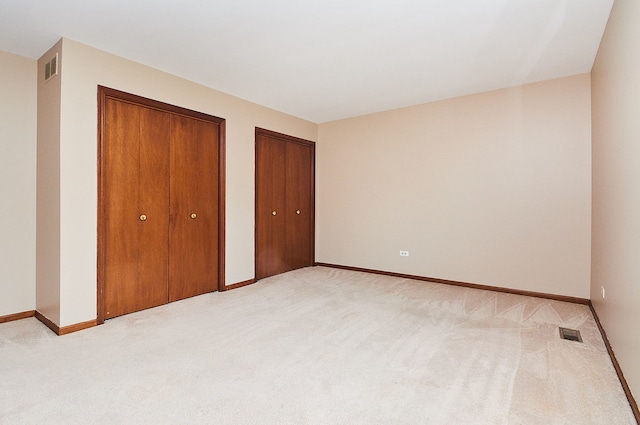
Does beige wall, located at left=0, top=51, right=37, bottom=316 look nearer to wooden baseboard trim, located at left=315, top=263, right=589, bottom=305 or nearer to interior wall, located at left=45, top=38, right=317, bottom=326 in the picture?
interior wall, located at left=45, top=38, right=317, bottom=326

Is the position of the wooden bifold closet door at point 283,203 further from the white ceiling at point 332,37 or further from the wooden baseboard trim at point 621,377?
the wooden baseboard trim at point 621,377

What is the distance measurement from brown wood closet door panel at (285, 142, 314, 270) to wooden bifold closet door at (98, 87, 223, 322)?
140 centimetres

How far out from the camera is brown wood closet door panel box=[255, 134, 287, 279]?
4.69 m

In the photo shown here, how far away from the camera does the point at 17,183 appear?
305 centimetres

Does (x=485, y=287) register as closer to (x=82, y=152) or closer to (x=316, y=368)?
(x=316, y=368)

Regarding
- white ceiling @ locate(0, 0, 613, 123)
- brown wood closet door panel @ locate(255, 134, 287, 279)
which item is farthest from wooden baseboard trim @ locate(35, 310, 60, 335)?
white ceiling @ locate(0, 0, 613, 123)

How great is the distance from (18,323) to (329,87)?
408 centimetres

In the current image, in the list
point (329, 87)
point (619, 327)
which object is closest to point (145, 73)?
point (329, 87)

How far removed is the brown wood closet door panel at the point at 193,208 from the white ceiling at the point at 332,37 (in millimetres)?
657

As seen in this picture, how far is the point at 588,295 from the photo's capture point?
353 cm

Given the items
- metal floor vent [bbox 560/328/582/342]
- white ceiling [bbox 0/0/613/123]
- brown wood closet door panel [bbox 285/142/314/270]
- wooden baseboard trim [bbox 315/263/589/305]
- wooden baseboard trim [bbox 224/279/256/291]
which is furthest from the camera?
brown wood closet door panel [bbox 285/142/314/270]

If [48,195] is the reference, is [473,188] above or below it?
above

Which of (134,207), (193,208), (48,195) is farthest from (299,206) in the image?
(48,195)

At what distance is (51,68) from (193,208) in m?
1.83
